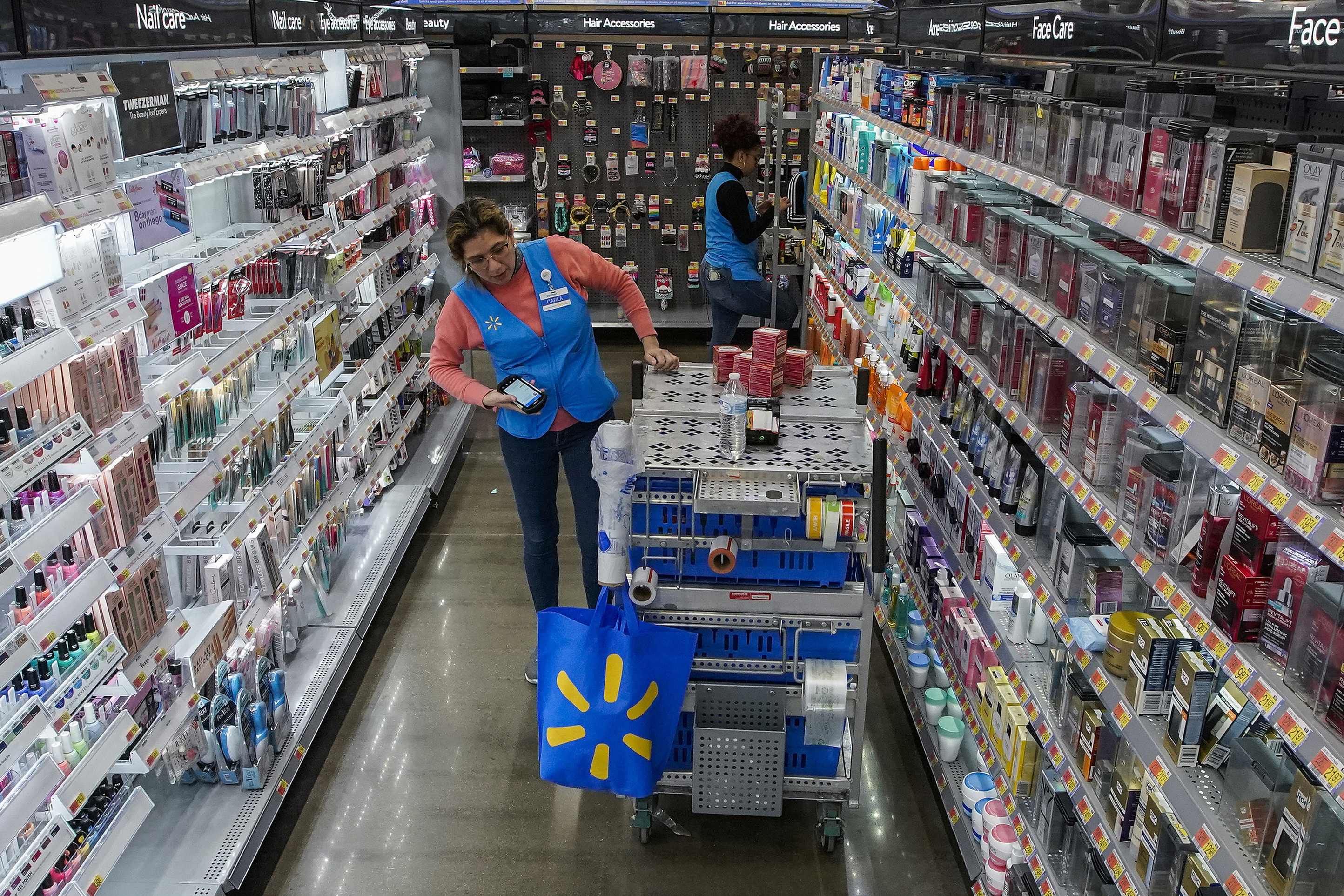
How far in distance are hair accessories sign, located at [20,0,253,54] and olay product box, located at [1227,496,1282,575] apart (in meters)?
2.80

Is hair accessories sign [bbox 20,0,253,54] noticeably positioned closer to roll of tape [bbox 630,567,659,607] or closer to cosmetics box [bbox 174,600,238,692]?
cosmetics box [bbox 174,600,238,692]

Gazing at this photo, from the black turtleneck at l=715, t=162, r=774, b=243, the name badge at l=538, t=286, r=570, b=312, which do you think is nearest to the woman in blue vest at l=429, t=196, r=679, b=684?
the name badge at l=538, t=286, r=570, b=312

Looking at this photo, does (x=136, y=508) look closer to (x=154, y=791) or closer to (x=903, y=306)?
(x=154, y=791)

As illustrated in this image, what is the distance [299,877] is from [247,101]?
269 centimetres

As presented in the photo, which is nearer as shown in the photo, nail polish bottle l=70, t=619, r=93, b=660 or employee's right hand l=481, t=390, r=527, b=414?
nail polish bottle l=70, t=619, r=93, b=660

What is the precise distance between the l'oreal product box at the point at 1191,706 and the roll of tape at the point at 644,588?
149 cm

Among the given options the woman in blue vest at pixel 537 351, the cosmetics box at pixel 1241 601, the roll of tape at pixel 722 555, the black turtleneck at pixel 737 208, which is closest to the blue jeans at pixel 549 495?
the woman in blue vest at pixel 537 351

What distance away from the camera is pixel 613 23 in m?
8.74

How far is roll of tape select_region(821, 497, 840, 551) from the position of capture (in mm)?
3199


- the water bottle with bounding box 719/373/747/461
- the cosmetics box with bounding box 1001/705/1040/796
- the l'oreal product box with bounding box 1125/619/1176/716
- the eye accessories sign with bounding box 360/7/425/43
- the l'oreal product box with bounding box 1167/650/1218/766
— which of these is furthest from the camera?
the eye accessories sign with bounding box 360/7/425/43

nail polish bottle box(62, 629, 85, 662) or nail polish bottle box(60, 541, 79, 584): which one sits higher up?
nail polish bottle box(60, 541, 79, 584)

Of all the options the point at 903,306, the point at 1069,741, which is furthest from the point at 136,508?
the point at 903,306

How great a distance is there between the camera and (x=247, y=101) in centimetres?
393

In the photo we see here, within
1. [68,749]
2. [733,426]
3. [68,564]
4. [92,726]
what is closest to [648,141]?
[733,426]
